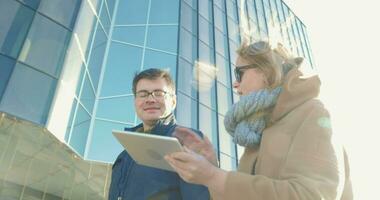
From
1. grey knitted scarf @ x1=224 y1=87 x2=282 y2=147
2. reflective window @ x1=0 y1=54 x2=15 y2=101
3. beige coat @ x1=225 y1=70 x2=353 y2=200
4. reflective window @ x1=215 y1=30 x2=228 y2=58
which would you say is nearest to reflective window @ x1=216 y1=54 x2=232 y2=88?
reflective window @ x1=215 y1=30 x2=228 y2=58

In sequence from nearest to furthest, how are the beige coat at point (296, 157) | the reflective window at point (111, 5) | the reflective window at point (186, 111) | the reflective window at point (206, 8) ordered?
the beige coat at point (296, 157) → the reflective window at point (186, 111) → the reflective window at point (111, 5) → the reflective window at point (206, 8)

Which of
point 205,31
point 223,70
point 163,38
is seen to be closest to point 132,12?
point 163,38

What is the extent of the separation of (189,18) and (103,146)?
6.31 metres

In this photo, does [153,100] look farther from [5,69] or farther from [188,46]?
[188,46]

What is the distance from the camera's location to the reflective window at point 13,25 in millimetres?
7438

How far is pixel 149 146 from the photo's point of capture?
182cm

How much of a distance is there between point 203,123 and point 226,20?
6529mm

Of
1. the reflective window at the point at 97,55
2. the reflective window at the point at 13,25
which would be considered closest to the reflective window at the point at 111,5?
the reflective window at the point at 97,55

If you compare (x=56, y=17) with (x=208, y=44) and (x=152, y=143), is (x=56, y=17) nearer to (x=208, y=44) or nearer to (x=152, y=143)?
(x=208, y=44)

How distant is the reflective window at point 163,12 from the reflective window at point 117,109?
3502 mm

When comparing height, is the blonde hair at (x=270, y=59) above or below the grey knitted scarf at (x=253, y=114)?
above

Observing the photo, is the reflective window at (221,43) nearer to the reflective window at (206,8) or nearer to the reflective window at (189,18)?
the reflective window at (206,8)

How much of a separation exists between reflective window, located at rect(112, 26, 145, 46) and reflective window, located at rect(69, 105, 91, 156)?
316cm

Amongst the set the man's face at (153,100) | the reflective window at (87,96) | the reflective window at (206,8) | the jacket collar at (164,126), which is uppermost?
the reflective window at (206,8)
